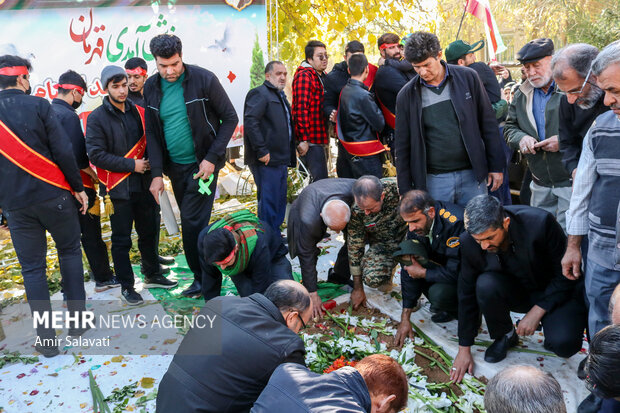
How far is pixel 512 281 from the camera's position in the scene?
10.3 feet

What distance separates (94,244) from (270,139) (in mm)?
1960

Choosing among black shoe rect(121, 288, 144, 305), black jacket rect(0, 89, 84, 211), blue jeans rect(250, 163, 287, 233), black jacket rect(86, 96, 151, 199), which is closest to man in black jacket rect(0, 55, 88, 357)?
black jacket rect(0, 89, 84, 211)

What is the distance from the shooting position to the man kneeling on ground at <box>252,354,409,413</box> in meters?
1.75

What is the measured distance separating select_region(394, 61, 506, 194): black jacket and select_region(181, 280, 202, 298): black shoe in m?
1.96

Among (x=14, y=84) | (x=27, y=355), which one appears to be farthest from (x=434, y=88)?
(x=27, y=355)

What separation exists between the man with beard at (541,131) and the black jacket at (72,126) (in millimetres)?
3539

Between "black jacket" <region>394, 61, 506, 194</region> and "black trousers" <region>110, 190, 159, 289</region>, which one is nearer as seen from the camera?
"black jacket" <region>394, 61, 506, 194</region>

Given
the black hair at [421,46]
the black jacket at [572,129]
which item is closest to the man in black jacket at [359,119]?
the black hair at [421,46]

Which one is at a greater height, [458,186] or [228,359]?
[458,186]

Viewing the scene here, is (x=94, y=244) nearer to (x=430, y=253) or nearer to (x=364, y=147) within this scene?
(x=364, y=147)

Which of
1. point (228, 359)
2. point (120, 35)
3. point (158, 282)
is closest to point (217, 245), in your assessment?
point (228, 359)

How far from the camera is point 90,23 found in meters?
5.77

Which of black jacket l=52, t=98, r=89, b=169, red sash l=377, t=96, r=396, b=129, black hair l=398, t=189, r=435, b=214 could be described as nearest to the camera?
black hair l=398, t=189, r=435, b=214

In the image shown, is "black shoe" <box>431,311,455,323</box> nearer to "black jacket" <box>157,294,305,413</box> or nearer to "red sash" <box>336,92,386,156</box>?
"black jacket" <box>157,294,305,413</box>
